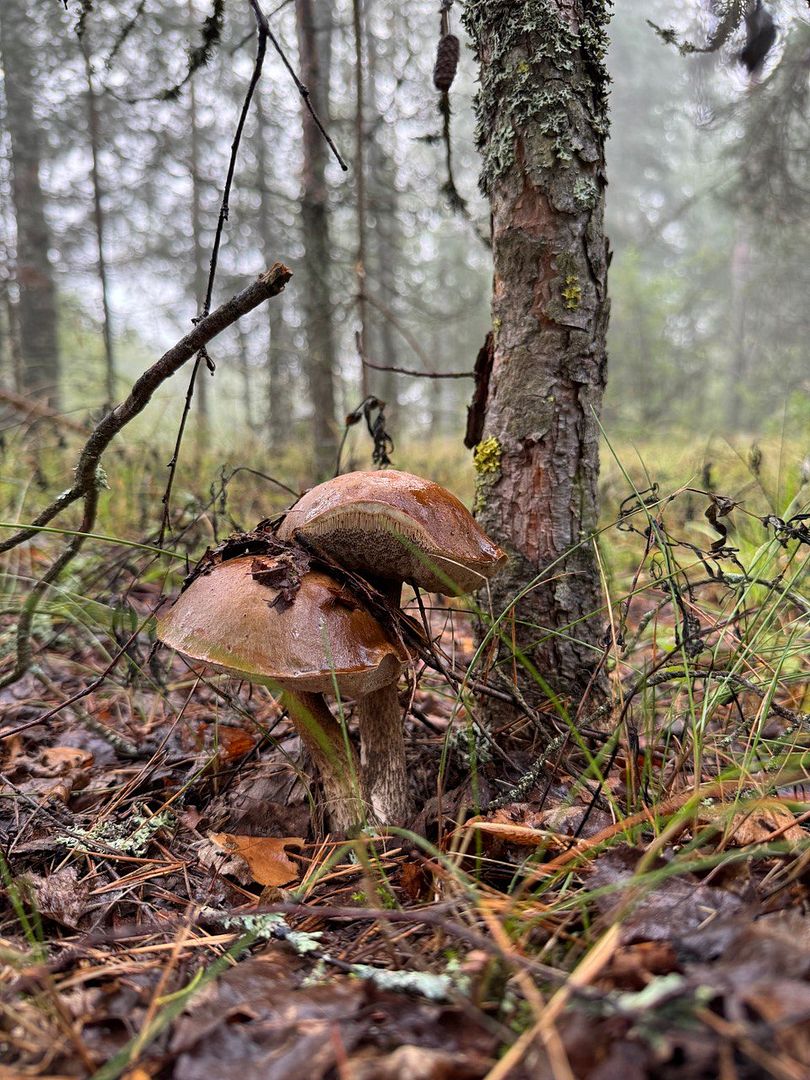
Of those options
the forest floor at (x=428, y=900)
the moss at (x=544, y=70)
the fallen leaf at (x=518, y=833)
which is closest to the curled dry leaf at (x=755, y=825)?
the forest floor at (x=428, y=900)

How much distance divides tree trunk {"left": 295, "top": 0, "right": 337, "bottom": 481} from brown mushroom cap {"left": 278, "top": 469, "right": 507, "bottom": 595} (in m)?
3.25

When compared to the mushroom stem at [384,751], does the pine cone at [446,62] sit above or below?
above

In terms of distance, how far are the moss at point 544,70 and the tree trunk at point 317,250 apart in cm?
320

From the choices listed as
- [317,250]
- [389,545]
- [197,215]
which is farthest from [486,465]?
[197,215]

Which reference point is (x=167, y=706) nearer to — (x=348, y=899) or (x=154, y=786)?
(x=154, y=786)

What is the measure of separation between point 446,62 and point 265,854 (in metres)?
2.42

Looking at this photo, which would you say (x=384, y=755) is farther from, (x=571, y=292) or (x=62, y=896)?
(x=571, y=292)

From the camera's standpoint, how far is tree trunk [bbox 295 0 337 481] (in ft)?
16.9

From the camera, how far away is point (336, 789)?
171 cm

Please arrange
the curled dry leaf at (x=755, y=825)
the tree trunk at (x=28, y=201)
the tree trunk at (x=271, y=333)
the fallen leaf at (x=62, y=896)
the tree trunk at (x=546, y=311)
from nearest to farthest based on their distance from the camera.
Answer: the curled dry leaf at (x=755, y=825) < the fallen leaf at (x=62, y=896) < the tree trunk at (x=546, y=311) < the tree trunk at (x=28, y=201) < the tree trunk at (x=271, y=333)

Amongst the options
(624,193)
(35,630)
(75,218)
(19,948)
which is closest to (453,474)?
(35,630)

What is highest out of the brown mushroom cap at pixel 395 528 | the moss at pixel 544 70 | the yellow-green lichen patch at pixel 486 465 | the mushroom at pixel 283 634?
the moss at pixel 544 70

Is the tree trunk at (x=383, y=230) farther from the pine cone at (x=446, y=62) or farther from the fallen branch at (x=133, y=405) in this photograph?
the fallen branch at (x=133, y=405)

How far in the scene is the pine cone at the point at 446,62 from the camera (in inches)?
78.7
